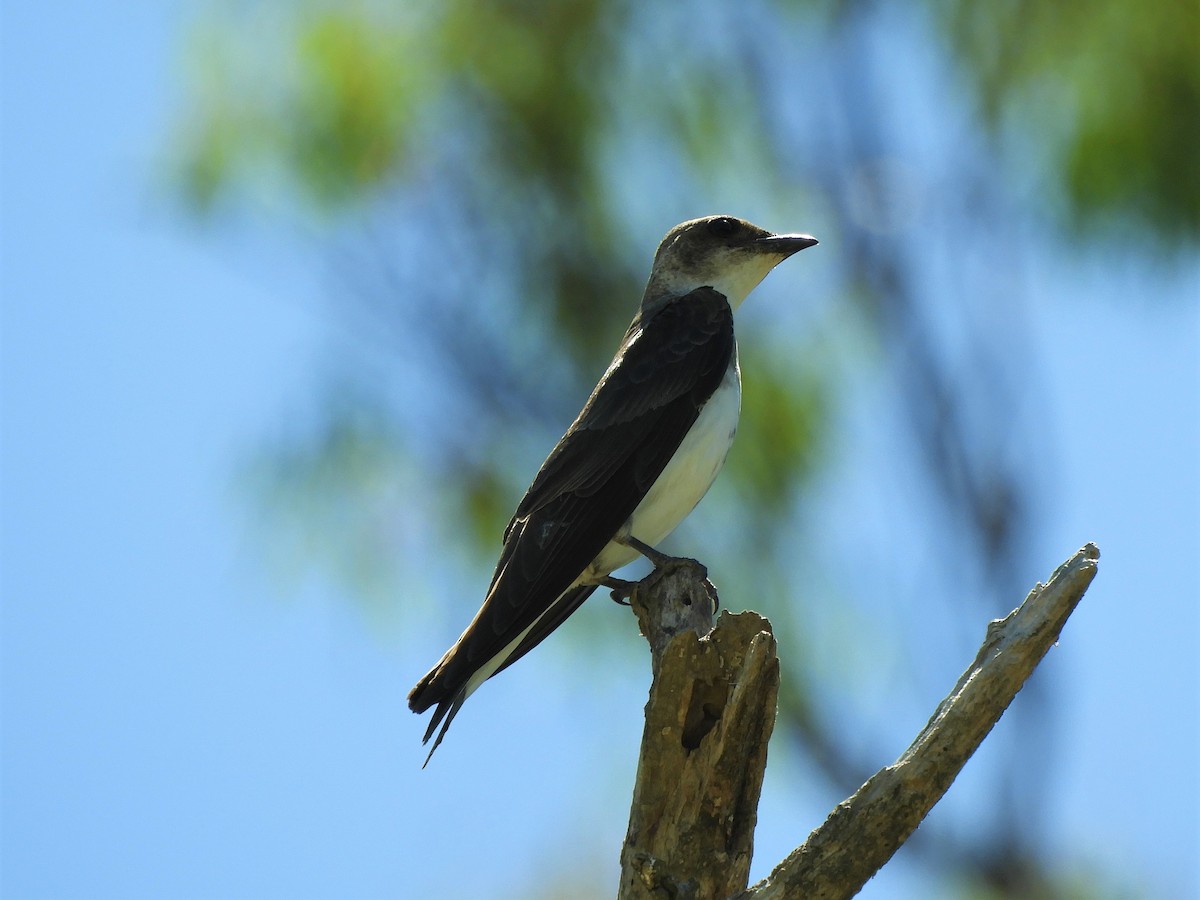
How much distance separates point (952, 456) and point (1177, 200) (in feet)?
6.09

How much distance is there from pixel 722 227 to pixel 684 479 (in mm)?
1271

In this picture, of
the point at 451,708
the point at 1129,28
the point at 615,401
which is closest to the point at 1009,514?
the point at 1129,28

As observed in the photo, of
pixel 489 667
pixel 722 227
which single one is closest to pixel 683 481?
pixel 489 667

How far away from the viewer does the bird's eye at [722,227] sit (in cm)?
582

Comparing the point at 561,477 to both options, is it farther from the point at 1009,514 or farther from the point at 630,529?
the point at 1009,514

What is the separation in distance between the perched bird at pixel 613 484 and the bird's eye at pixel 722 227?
36 cm

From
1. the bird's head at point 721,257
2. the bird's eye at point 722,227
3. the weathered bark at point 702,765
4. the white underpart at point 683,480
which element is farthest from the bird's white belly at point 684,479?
the weathered bark at point 702,765

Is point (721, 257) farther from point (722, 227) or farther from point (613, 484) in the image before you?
point (613, 484)

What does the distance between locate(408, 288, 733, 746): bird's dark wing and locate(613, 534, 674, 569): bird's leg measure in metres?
0.10

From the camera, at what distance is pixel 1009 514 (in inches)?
335

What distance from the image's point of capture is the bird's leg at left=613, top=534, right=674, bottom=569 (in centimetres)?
484

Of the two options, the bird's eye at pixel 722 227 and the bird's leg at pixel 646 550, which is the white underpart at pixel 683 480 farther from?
the bird's eye at pixel 722 227

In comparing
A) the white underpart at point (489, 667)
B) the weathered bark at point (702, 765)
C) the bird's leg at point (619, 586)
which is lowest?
the weathered bark at point (702, 765)

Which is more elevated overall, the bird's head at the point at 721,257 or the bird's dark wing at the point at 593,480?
the bird's head at the point at 721,257
